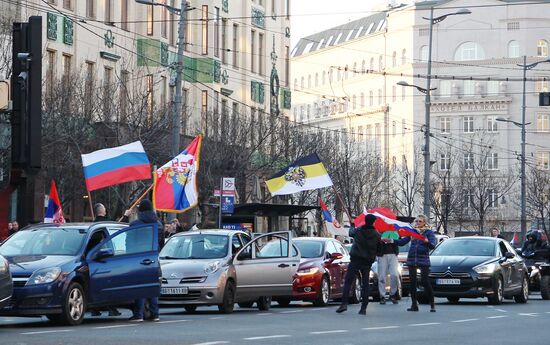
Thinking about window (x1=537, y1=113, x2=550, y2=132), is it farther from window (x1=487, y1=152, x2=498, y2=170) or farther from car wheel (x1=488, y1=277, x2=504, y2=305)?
car wheel (x1=488, y1=277, x2=504, y2=305)

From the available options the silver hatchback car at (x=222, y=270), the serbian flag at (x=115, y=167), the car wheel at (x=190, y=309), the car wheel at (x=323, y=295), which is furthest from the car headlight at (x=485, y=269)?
the serbian flag at (x=115, y=167)

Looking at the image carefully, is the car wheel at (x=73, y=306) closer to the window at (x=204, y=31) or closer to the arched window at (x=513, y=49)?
the window at (x=204, y=31)

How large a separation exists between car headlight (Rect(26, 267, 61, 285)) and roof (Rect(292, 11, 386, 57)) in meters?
114

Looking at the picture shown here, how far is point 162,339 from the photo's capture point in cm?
1845

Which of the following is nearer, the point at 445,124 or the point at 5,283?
the point at 5,283

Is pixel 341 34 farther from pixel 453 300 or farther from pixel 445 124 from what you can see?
pixel 453 300

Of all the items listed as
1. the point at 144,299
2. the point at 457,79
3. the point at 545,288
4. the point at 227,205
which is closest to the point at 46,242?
the point at 144,299

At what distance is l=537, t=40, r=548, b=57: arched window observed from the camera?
127812 millimetres

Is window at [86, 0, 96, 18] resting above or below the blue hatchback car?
above

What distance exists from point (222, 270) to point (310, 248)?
6186 mm

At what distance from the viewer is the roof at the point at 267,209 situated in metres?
44.5

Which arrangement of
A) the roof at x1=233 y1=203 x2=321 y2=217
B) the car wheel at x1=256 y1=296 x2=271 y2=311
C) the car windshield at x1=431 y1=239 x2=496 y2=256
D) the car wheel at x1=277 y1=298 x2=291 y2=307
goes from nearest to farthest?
1. the car wheel at x1=256 y1=296 x2=271 y2=311
2. the car wheel at x1=277 y1=298 x2=291 y2=307
3. the car windshield at x1=431 y1=239 x2=496 y2=256
4. the roof at x1=233 y1=203 x2=321 y2=217

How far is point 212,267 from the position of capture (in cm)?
2606

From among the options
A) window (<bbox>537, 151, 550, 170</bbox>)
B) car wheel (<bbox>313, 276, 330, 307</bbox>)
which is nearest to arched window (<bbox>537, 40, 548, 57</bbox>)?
window (<bbox>537, 151, 550, 170</bbox>)
